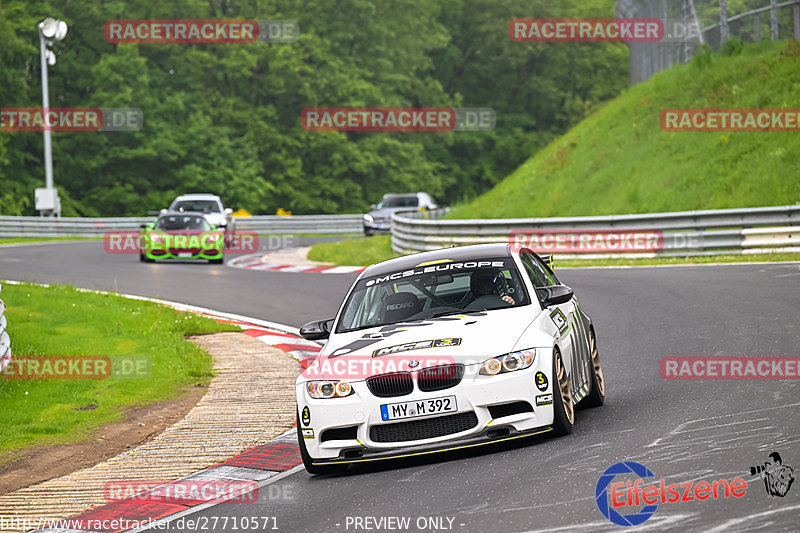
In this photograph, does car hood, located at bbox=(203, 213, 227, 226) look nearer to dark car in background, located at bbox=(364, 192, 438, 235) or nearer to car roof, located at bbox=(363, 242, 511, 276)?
dark car in background, located at bbox=(364, 192, 438, 235)

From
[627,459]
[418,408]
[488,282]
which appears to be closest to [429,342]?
[418,408]

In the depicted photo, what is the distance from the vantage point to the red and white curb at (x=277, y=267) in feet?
85.3

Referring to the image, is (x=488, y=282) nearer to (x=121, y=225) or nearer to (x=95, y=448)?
(x=95, y=448)

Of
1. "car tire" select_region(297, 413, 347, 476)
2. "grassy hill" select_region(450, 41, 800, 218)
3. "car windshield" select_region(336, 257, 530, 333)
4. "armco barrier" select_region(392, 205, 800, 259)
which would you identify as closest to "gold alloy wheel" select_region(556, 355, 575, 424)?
"car windshield" select_region(336, 257, 530, 333)

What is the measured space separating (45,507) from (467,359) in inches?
118

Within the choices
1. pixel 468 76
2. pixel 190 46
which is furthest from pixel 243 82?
pixel 468 76

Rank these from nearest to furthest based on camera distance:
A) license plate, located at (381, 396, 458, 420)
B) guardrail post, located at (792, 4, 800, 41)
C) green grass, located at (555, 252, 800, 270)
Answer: license plate, located at (381, 396, 458, 420)
green grass, located at (555, 252, 800, 270)
guardrail post, located at (792, 4, 800, 41)

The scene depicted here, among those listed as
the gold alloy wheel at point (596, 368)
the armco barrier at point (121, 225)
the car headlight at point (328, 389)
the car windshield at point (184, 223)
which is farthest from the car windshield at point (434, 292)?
the armco barrier at point (121, 225)

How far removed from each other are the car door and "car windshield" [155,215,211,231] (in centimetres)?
2091

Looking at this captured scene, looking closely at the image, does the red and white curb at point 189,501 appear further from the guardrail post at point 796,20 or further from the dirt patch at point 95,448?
the guardrail post at point 796,20

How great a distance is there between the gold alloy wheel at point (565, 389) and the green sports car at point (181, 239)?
73.5 feet

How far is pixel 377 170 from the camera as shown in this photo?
221 ft

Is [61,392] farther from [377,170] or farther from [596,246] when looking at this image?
[377,170]

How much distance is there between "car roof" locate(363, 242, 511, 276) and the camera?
9.63 m
